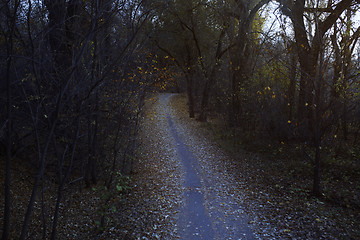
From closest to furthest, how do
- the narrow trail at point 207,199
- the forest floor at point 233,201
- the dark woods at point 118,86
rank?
1. the dark woods at point 118,86
2. the forest floor at point 233,201
3. the narrow trail at point 207,199

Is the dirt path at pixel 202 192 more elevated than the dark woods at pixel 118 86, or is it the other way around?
the dark woods at pixel 118 86

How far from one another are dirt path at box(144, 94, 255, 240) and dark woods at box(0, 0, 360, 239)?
1.98 m

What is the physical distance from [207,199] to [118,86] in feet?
14.9

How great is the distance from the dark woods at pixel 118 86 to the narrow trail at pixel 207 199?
2162mm

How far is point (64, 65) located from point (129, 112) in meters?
2.70

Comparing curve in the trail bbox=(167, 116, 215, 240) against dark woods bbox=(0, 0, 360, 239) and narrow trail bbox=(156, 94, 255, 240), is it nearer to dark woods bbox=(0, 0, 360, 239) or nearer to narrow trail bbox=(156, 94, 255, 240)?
narrow trail bbox=(156, 94, 255, 240)

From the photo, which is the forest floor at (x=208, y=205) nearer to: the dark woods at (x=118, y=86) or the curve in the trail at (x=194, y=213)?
the curve in the trail at (x=194, y=213)

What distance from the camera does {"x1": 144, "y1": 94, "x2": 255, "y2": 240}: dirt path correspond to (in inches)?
246

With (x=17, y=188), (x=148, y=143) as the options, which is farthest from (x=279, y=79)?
(x=17, y=188)

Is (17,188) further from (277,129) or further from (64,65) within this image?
(277,129)

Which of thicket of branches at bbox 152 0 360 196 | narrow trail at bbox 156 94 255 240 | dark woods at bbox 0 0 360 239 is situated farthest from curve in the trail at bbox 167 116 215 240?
thicket of branches at bbox 152 0 360 196

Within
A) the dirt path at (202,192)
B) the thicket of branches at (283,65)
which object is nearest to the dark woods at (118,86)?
the thicket of branches at (283,65)

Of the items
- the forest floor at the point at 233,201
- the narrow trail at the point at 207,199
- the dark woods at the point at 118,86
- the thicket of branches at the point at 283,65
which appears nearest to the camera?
the dark woods at the point at 118,86

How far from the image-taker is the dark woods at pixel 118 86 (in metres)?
4.77
